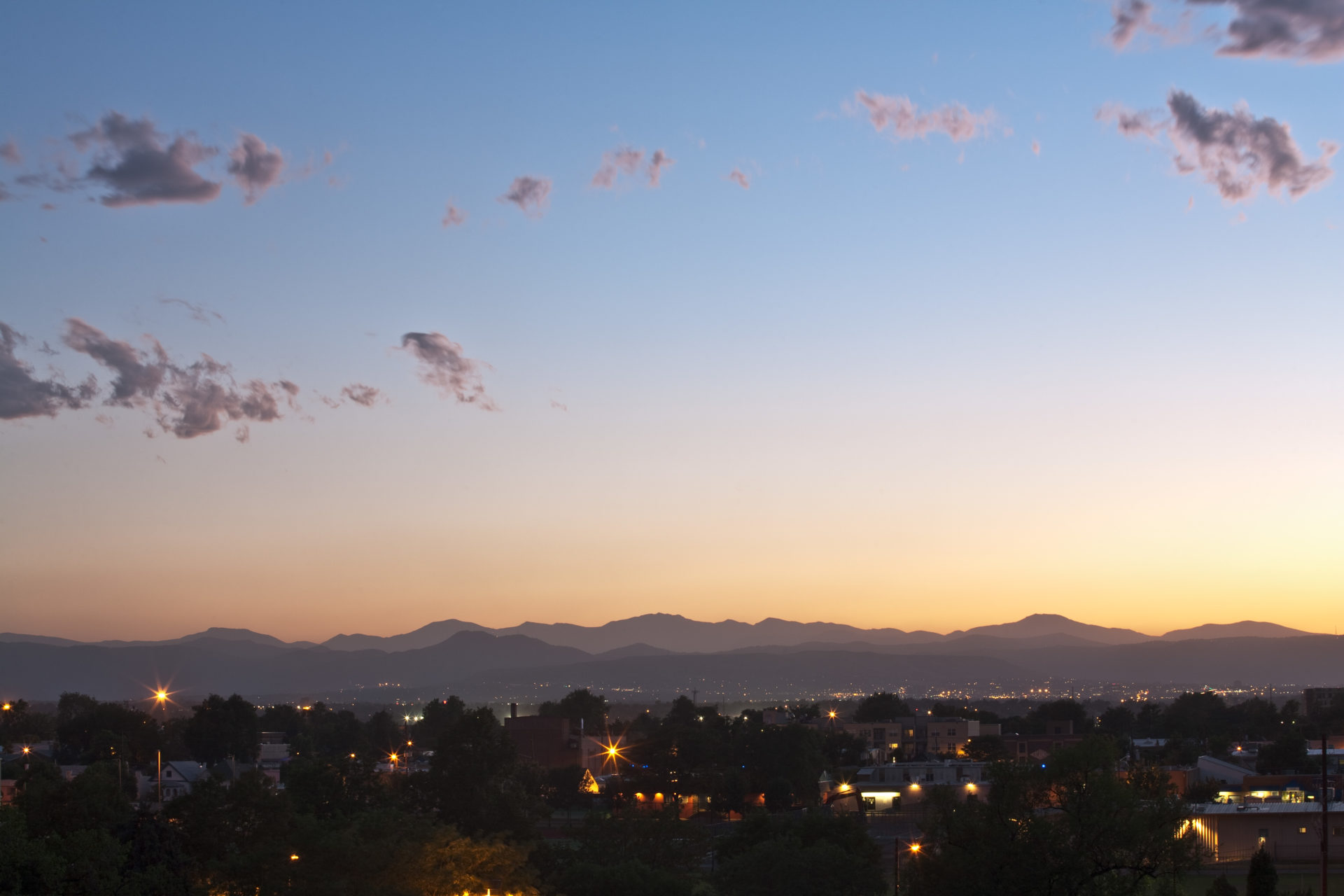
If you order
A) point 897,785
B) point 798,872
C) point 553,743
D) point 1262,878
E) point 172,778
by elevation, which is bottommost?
point 172,778

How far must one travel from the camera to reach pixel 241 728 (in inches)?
4402

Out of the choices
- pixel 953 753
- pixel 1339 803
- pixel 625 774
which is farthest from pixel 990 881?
pixel 953 753

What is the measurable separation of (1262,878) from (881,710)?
107251 millimetres

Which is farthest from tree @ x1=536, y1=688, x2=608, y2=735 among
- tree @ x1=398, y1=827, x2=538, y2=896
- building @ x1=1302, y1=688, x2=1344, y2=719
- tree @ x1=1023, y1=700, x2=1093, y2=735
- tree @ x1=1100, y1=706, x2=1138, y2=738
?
tree @ x1=398, y1=827, x2=538, y2=896

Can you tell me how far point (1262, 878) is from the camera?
3494cm

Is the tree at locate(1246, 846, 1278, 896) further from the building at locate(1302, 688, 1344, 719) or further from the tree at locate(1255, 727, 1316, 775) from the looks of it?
the building at locate(1302, 688, 1344, 719)

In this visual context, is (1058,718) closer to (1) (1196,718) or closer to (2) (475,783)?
(1) (1196,718)

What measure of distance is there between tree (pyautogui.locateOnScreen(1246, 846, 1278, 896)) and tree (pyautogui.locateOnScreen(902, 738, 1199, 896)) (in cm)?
731

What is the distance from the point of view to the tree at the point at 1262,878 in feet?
114

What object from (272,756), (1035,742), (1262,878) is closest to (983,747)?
(1035,742)

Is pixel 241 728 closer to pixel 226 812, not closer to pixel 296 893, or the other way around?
pixel 226 812

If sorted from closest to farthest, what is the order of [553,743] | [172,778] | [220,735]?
[172,778] → [553,743] → [220,735]

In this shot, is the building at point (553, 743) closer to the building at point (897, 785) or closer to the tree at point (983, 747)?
the building at point (897, 785)

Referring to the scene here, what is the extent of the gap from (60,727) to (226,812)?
8614 cm
